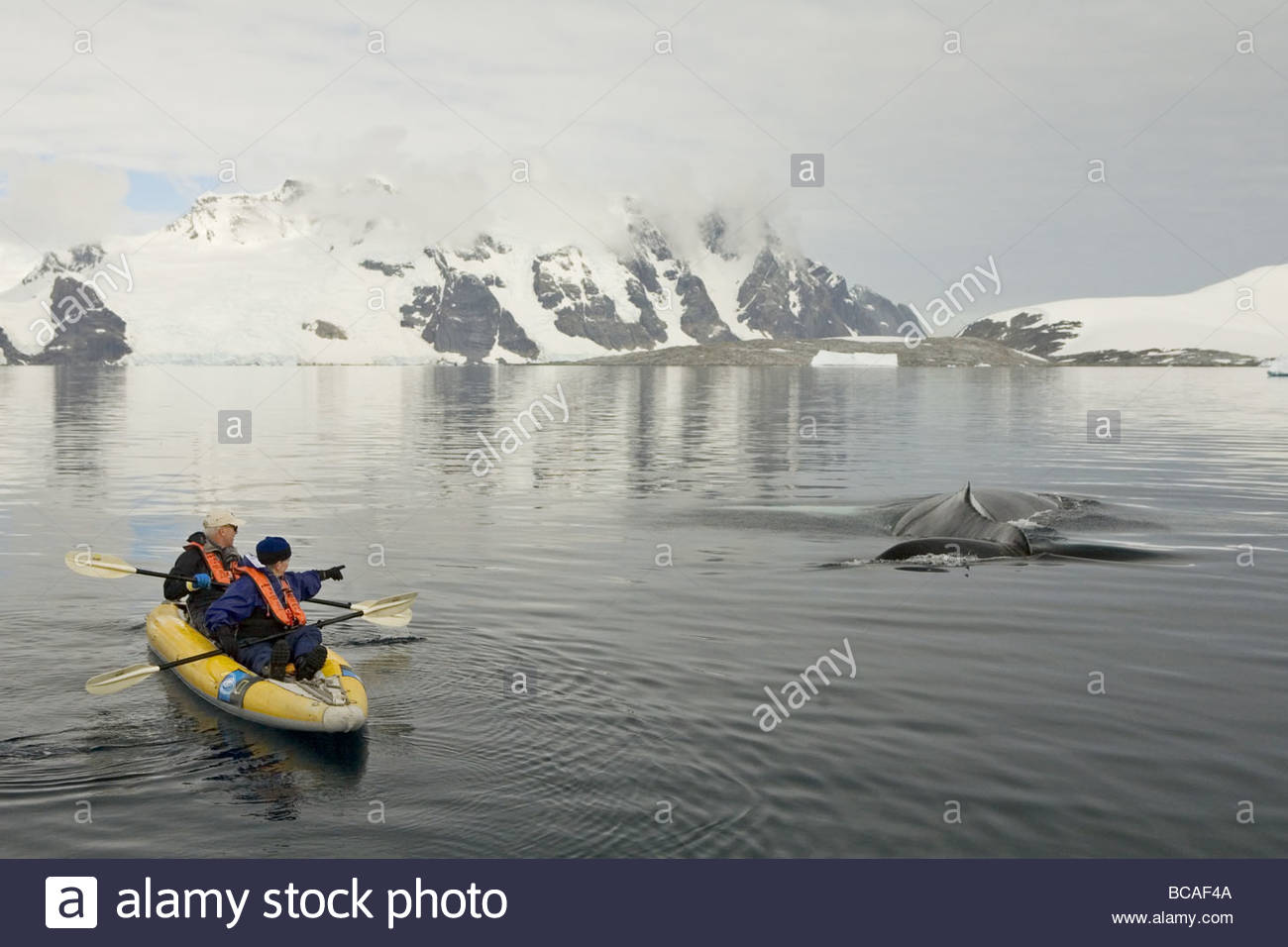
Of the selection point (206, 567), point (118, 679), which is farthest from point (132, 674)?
point (206, 567)

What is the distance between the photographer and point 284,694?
15.8 meters

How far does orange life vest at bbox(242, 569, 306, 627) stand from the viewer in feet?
56.1

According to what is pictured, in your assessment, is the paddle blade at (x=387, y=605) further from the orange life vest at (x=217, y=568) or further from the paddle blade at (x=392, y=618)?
the orange life vest at (x=217, y=568)

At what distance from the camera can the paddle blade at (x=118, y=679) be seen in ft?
54.6

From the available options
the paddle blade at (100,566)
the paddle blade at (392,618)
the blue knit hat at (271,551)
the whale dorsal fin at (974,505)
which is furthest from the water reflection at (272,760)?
the whale dorsal fin at (974,505)

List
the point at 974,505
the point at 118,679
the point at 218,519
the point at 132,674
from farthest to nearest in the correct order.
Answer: the point at 974,505
the point at 218,519
the point at 132,674
the point at 118,679

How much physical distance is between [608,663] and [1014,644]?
6.41m

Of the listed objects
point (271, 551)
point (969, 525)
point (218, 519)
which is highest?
point (218, 519)
